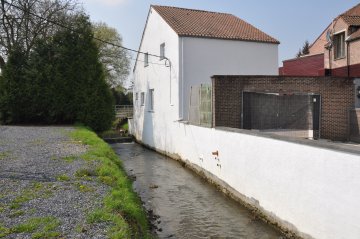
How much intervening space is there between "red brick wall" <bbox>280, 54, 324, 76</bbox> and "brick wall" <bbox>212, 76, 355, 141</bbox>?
353 inches

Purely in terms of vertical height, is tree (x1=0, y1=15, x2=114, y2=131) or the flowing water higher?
tree (x1=0, y1=15, x2=114, y2=131)

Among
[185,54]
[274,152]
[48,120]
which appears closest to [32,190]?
[274,152]

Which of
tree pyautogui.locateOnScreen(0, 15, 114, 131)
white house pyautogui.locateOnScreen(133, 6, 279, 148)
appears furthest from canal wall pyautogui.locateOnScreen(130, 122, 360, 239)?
tree pyautogui.locateOnScreen(0, 15, 114, 131)

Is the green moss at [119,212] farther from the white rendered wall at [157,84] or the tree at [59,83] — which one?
the tree at [59,83]

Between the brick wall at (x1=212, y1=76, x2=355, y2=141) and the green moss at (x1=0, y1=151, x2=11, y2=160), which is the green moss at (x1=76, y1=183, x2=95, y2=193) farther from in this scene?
the brick wall at (x1=212, y1=76, x2=355, y2=141)

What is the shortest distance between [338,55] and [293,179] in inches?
685

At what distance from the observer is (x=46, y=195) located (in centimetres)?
636

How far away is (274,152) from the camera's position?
7469 mm

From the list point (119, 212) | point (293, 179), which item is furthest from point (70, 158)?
point (293, 179)

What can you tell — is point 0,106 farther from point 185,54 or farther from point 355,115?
point 355,115

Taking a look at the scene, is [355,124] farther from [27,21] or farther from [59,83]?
[27,21]

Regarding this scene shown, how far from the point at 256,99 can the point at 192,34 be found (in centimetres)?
547

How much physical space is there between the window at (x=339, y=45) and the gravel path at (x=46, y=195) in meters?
17.2

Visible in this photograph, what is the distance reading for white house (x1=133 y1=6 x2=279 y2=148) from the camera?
17.5 metres
